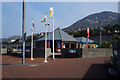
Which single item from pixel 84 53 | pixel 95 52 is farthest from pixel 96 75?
pixel 95 52

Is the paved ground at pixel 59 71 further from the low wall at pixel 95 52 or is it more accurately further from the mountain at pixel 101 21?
the mountain at pixel 101 21

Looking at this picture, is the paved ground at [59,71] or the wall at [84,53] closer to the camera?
the paved ground at [59,71]

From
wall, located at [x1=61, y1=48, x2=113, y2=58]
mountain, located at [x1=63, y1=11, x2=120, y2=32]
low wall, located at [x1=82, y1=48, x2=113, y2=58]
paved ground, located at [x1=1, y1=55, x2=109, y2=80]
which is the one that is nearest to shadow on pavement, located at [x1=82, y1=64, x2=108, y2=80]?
paved ground, located at [x1=1, y1=55, x2=109, y2=80]

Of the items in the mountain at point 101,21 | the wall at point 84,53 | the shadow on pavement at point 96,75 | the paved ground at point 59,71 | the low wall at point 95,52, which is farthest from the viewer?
the mountain at point 101,21

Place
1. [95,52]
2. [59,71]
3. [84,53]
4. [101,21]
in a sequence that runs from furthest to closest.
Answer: [101,21], [95,52], [84,53], [59,71]

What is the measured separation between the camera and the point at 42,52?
2730 centimetres

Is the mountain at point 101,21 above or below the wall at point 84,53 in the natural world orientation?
above

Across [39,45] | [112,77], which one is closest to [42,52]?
[39,45]

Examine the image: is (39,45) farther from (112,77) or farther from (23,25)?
(112,77)

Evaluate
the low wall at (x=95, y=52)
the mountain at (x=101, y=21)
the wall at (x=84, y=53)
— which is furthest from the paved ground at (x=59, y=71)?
the mountain at (x=101, y=21)

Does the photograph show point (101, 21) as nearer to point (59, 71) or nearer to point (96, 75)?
point (59, 71)

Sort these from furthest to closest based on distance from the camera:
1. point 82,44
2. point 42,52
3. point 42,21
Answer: point 82,44, point 42,52, point 42,21

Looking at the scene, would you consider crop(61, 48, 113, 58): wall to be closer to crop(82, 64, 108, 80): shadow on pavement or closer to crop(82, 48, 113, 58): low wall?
crop(82, 48, 113, 58): low wall

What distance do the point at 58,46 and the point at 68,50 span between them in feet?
36.7
